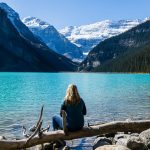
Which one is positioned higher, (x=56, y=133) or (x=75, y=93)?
(x=75, y=93)

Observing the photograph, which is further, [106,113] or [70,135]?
[106,113]

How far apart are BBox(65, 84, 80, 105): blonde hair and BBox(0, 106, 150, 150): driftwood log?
0.54 meters

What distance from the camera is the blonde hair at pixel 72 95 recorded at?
15438 mm

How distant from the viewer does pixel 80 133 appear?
16.7 metres

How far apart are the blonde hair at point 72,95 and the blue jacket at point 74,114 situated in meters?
0.21

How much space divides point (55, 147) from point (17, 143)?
2275 mm

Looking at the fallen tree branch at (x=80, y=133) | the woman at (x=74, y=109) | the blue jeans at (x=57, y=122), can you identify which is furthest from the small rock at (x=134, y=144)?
the blue jeans at (x=57, y=122)

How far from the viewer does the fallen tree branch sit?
1551 centimetres

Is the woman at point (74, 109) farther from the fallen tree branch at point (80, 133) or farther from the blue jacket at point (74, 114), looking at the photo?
the fallen tree branch at point (80, 133)

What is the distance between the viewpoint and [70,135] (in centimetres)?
1656

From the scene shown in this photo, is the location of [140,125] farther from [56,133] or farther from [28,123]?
[28,123]

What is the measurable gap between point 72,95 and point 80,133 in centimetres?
188

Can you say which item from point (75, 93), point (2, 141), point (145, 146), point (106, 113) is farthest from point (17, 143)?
point (106, 113)

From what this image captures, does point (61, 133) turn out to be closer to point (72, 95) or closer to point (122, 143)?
point (72, 95)
